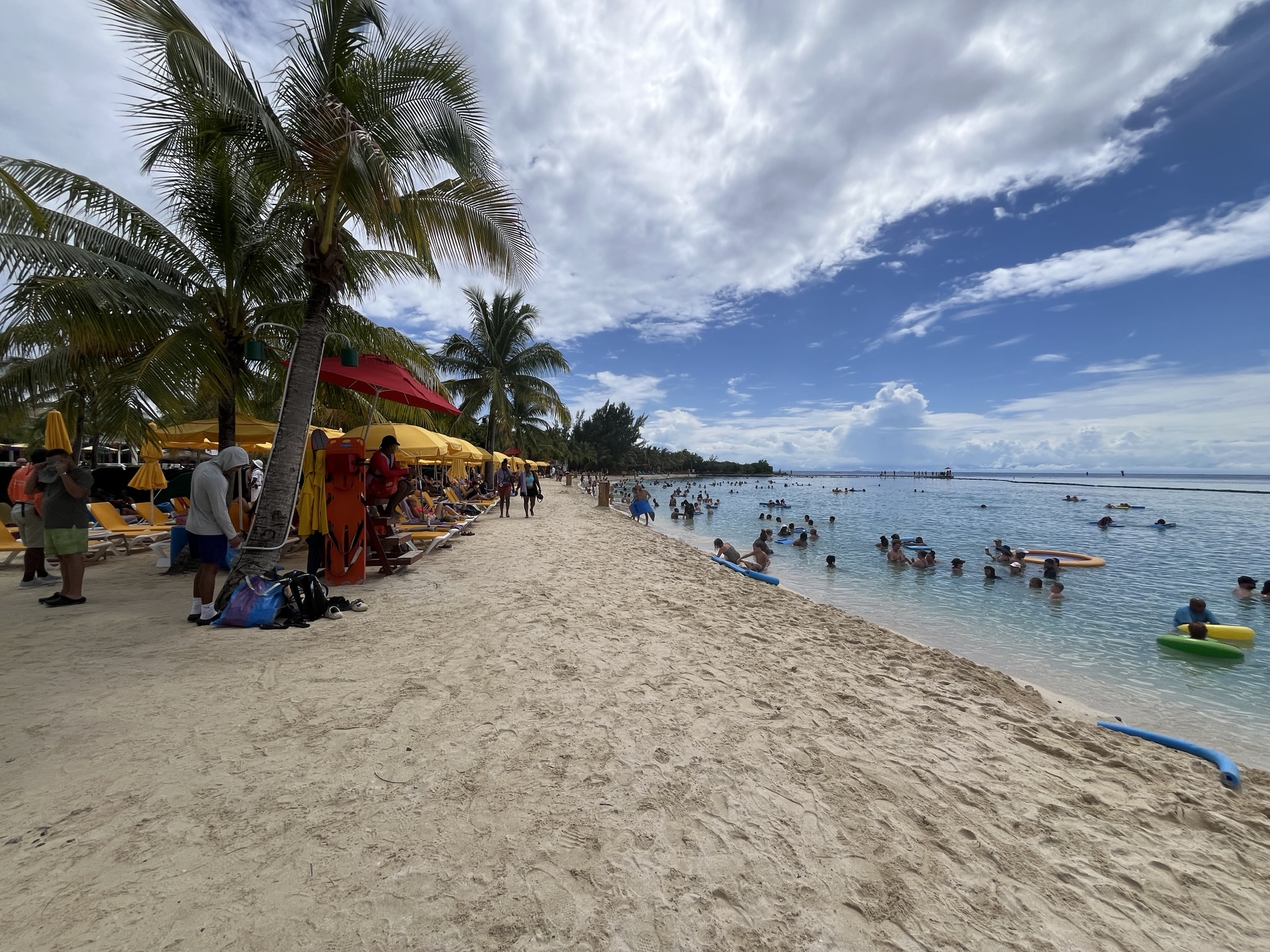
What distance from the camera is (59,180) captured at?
5680 millimetres

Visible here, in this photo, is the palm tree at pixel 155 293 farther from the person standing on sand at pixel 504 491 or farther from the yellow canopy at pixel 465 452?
the person standing on sand at pixel 504 491

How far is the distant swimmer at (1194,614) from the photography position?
7.68 metres

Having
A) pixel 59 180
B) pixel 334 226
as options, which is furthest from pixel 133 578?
pixel 334 226

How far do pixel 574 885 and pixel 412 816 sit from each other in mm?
752

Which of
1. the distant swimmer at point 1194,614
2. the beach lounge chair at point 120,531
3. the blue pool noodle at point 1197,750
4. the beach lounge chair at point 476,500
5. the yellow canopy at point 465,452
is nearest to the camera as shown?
the blue pool noodle at point 1197,750

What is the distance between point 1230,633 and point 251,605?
1263 cm

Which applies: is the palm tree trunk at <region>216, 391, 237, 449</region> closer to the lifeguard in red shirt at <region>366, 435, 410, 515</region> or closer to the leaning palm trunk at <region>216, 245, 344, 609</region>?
the lifeguard in red shirt at <region>366, 435, 410, 515</region>

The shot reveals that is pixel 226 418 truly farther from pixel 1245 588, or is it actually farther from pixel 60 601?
pixel 1245 588

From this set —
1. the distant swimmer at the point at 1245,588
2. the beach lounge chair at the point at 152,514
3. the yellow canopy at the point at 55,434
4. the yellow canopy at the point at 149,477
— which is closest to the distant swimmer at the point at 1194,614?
the distant swimmer at the point at 1245,588

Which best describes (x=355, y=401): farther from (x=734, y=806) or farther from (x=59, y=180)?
(x=734, y=806)

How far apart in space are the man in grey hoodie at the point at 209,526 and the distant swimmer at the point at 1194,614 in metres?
12.3

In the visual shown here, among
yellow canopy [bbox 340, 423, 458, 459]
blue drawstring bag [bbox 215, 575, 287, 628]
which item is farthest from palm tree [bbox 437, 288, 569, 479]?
blue drawstring bag [bbox 215, 575, 287, 628]

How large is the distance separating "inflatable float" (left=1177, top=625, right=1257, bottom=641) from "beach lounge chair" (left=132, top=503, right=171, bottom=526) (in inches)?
707

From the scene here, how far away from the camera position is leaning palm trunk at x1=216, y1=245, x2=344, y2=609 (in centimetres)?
494
